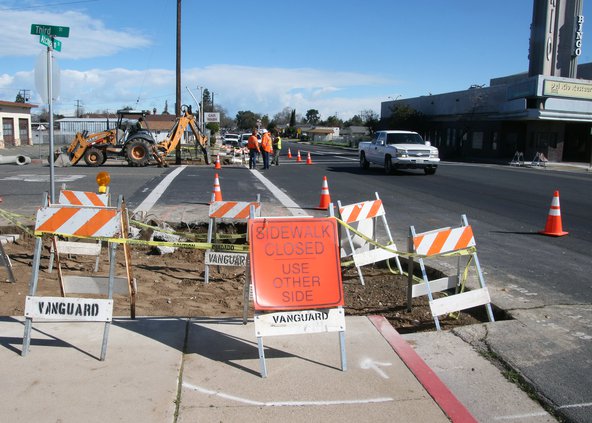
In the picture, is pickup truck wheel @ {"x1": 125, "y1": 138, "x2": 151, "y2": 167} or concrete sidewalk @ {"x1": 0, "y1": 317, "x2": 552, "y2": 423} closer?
concrete sidewalk @ {"x1": 0, "y1": 317, "x2": 552, "y2": 423}

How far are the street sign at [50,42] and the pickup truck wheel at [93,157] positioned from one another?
58.1 ft

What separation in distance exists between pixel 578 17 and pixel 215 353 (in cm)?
4502

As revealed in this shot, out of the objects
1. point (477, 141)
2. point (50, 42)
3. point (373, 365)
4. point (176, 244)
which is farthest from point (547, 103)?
point (373, 365)

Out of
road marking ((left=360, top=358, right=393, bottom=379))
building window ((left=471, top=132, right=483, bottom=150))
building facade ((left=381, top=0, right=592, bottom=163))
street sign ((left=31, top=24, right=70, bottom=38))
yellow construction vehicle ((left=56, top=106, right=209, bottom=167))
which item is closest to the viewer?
road marking ((left=360, top=358, right=393, bottom=379))

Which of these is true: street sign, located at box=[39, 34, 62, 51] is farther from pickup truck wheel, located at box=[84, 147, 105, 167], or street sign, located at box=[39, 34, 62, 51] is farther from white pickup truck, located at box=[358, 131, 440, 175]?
pickup truck wheel, located at box=[84, 147, 105, 167]

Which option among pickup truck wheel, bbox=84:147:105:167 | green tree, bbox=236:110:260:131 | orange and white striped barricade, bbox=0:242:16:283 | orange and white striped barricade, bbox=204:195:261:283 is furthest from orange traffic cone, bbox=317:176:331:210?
green tree, bbox=236:110:260:131

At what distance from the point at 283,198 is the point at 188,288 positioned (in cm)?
838

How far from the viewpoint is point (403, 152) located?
23.6 metres

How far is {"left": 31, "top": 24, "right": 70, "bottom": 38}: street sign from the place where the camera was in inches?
330

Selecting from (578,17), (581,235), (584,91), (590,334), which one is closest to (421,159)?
(581,235)

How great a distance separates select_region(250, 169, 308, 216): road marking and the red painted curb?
7234 millimetres

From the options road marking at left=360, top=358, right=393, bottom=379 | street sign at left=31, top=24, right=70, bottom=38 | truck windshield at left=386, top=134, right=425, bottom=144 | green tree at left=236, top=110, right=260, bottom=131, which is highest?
green tree at left=236, top=110, right=260, bottom=131

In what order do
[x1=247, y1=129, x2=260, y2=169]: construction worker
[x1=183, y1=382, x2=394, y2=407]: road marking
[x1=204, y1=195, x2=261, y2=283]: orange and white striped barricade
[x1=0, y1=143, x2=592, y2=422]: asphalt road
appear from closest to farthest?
[x1=183, y1=382, x2=394, y2=407]: road marking < [x1=0, y1=143, x2=592, y2=422]: asphalt road < [x1=204, y1=195, x2=261, y2=283]: orange and white striped barricade < [x1=247, y1=129, x2=260, y2=169]: construction worker

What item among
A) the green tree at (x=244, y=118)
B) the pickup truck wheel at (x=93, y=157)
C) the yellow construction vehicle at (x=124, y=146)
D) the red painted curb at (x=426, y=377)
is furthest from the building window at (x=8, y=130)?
the green tree at (x=244, y=118)
